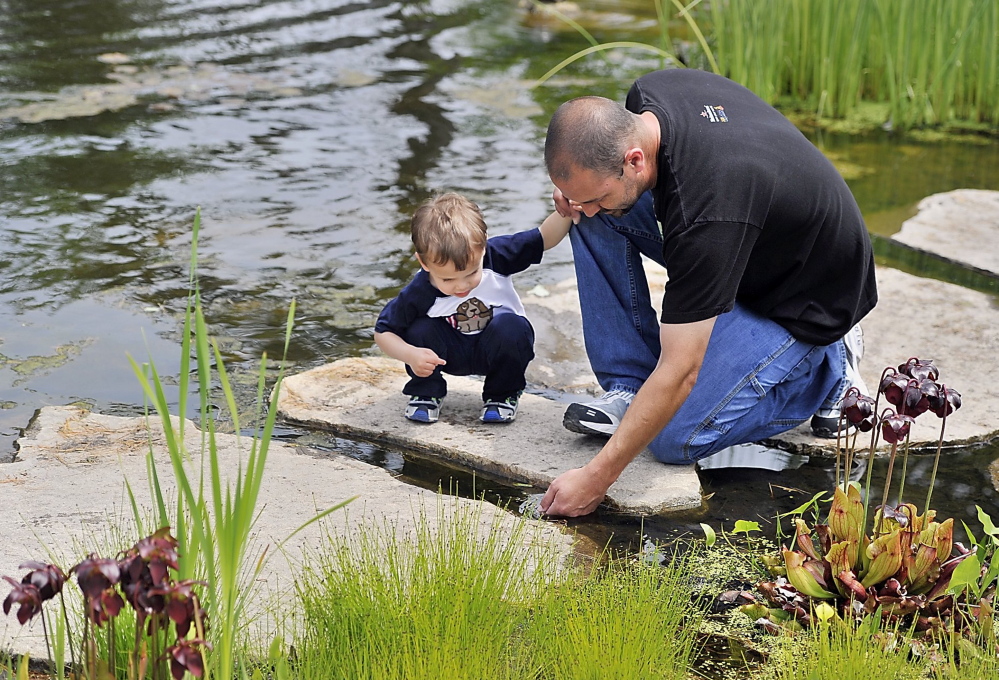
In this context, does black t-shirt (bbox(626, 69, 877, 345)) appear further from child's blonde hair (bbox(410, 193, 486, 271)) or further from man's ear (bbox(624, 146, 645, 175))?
child's blonde hair (bbox(410, 193, 486, 271))

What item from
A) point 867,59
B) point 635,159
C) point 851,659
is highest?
point 635,159

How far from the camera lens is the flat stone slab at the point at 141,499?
2.54 metres

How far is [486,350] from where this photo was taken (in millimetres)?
3365

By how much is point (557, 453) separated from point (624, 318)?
50 cm

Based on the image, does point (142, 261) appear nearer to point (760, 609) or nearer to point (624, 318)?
point (624, 318)

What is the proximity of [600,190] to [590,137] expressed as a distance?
6.3 inches

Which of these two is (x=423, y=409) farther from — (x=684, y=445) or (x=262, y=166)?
(x=262, y=166)

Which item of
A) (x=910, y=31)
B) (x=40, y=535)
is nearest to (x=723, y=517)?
(x=40, y=535)

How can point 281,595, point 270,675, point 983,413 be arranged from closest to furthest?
point 270,675, point 281,595, point 983,413

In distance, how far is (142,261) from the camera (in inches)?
179

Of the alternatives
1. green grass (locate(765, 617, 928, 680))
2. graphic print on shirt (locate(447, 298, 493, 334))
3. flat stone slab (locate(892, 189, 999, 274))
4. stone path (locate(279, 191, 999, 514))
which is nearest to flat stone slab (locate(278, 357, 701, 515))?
stone path (locate(279, 191, 999, 514))

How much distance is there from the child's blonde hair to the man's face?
40cm

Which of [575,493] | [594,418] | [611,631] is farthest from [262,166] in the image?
[611,631]

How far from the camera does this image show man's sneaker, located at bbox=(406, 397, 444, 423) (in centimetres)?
340
